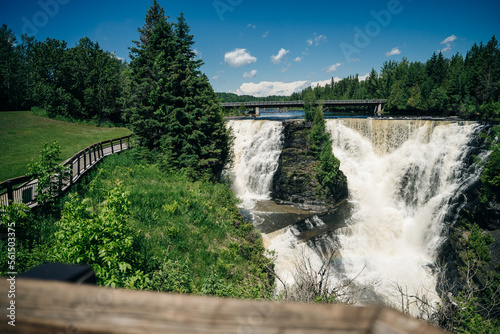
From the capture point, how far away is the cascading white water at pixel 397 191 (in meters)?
18.4

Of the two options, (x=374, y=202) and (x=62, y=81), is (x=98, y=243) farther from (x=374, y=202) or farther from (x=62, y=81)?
(x=62, y=81)

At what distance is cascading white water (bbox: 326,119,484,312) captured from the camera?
18.4m

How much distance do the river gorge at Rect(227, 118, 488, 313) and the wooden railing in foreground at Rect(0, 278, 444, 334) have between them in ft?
48.5

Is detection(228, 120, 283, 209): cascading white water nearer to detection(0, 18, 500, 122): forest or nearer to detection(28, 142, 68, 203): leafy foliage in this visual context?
detection(0, 18, 500, 122): forest

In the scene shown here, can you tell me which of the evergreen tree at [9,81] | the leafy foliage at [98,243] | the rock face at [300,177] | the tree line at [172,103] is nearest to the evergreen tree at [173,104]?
the tree line at [172,103]

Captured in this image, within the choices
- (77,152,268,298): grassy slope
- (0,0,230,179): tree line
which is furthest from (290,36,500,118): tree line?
(77,152,268,298): grassy slope

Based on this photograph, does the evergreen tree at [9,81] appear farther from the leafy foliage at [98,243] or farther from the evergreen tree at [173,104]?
the leafy foliage at [98,243]

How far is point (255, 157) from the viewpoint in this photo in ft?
104

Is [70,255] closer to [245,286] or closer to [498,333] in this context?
[245,286]

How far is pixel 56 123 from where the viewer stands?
1428 inches

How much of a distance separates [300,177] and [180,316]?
29.0 meters

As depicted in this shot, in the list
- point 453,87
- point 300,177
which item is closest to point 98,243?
point 300,177

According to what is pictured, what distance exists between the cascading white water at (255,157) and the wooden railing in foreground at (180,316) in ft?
89.5

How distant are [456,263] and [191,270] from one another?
Answer: 19.4m
